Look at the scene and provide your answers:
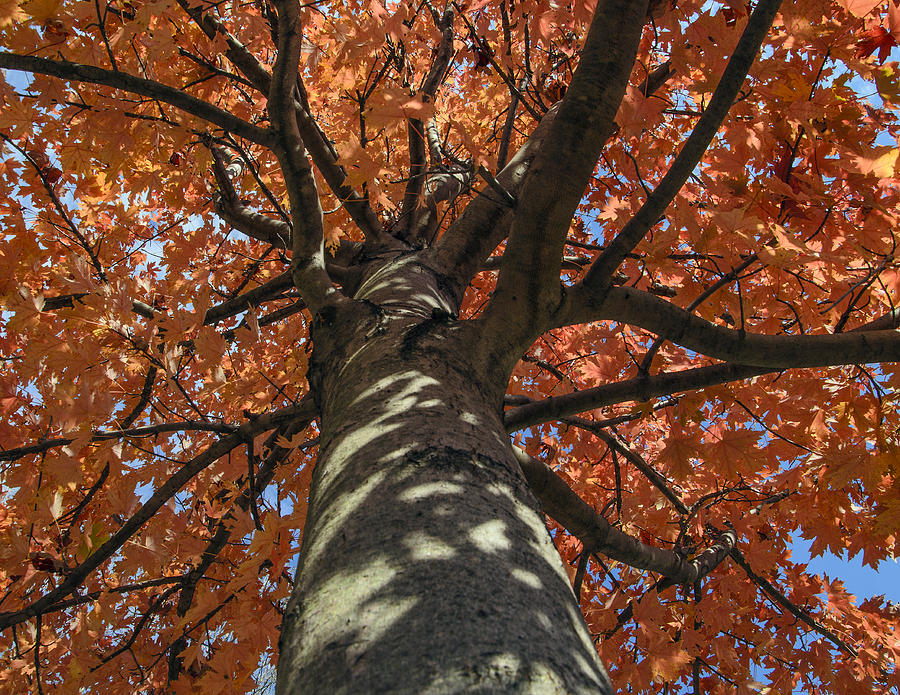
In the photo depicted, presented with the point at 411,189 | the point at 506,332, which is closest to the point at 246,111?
the point at 411,189

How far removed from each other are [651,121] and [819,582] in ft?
11.6

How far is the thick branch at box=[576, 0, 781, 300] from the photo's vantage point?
4.53 feet

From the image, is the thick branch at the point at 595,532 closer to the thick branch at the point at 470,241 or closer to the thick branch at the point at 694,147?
the thick branch at the point at 694,147

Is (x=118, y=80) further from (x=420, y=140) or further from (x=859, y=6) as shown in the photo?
(x=859, y=6)

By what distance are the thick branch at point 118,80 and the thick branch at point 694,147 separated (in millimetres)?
1314

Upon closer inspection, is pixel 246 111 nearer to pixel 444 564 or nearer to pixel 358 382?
pixel 358 382

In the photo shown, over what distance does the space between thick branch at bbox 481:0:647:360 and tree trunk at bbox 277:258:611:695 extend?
40cm

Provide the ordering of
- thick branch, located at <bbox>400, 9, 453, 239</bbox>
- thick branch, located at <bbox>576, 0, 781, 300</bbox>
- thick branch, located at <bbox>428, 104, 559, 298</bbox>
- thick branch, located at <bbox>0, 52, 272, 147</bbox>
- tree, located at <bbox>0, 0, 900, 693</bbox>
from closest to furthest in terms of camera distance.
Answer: tree, located at <bbox>0, 0, 900, 693</bbox>
thick branch, located at <bbox>576, 0, 781, 300</bbox>
thick branch, located at <bbox>0, 52, 272, 147</bbox>
thick branch, located at <bbox>428, 104, 559, 298</bbox>
thick branch, located at <bbox>400, 9, 453, 239</bbox>

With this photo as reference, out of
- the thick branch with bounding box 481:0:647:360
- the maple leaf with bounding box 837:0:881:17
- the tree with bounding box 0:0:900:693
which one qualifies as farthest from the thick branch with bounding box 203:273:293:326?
the maple leaf with bounding box 837:0:881:17

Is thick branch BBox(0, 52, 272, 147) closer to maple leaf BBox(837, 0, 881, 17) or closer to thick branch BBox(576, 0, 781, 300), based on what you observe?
thick branch BBox(576, 0, 781, 300)

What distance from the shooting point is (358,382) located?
1.49m

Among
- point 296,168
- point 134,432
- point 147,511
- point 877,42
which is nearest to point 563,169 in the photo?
point 296,168

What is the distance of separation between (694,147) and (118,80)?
1.75 metres

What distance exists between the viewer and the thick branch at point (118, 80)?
151cm
